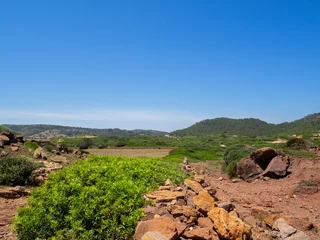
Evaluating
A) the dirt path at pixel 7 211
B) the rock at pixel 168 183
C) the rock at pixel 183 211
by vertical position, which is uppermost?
the rock at pixel 168 183

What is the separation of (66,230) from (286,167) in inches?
657

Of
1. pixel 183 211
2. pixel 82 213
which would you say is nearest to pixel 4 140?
pixel 82 213

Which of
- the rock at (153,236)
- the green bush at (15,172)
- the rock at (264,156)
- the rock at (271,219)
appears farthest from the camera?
the rock at (264,156)

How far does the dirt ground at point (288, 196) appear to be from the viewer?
11203mm

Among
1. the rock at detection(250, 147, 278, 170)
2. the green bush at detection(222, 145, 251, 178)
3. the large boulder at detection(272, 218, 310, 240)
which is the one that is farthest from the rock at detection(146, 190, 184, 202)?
the green bush at detection(222, 145, 251, 178)

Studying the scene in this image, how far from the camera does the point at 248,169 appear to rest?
2062 cm

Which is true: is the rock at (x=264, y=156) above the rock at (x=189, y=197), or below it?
above

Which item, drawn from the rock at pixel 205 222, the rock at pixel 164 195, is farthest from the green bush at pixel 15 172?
the rock at pixel 205 222

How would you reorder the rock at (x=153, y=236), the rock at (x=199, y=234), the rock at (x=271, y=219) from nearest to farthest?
the rock at (x=153, y=236) < the rock at (x=199, y=234) < the rock at (x=271, y=219)

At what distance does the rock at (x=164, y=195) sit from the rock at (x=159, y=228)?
6.02 feet

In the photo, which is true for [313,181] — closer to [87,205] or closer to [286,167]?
[286,167]

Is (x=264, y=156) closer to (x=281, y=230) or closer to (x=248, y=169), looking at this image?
(x=248, y=169)

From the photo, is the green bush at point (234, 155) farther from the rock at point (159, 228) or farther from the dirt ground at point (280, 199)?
the rock at point (159, 228)

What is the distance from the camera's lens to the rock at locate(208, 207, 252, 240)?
7.26m
